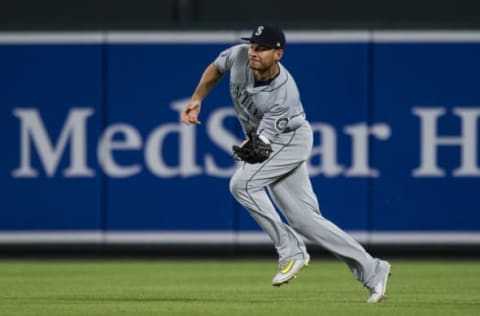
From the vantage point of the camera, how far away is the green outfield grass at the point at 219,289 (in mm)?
8812

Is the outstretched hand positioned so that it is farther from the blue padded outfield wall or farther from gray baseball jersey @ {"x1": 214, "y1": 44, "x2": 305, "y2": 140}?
the blue padded outfield wall

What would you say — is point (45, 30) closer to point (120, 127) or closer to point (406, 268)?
point (120, 127)

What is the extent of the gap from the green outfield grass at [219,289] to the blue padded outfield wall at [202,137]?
0.43m

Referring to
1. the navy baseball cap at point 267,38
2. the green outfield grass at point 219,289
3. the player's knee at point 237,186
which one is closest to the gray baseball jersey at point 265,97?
the navy baseball cap at point 267,38

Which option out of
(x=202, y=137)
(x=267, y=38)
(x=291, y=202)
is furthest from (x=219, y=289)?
(x=202, y=137)

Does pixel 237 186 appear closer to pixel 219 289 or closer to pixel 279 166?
pixel 279 166

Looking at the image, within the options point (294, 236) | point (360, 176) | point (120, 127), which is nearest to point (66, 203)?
point (120, 127)

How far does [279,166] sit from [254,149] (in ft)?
0.67

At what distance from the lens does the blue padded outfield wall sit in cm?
1402

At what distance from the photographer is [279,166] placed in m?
9.33

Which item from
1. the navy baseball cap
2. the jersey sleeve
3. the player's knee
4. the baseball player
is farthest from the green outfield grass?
the navy baseball cap

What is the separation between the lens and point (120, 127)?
14109mm

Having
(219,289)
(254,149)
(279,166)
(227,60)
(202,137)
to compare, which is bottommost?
(219,289)

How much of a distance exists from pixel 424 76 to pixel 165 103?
101 inches
